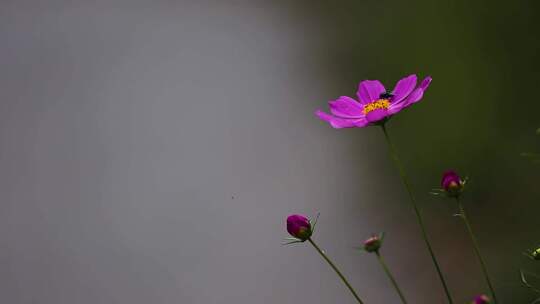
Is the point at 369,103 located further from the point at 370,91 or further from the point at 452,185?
the point at 452,185

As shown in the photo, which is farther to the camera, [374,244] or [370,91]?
[370,91]

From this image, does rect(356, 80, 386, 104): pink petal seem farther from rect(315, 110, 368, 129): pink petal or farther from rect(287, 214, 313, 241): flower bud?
rect(287, 214, 313, 241): flower bud

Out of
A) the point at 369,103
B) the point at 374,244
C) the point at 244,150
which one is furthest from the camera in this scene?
the point at 244,150

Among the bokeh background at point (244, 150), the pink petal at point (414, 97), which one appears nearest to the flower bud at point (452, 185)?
the pink petal at point (414, 97)

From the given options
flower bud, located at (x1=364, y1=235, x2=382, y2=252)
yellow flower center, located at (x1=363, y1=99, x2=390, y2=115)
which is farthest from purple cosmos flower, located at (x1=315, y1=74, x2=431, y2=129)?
flower bud, located at (x1=364, y1=235, x2=382, y2=252)

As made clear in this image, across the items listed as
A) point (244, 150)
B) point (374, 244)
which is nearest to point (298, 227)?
point (374, 244)

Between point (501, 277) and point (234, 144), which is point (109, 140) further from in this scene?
point (501, 277)
